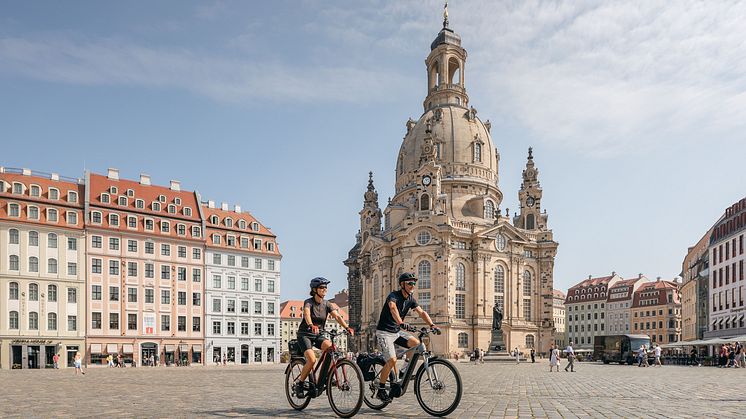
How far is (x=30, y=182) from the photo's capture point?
212 ft

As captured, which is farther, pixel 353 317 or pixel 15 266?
pixel 353 317

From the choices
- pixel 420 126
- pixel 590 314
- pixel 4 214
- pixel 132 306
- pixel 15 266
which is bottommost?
pixel 590 314

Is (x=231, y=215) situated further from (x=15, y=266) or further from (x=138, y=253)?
(x=15, y=266)

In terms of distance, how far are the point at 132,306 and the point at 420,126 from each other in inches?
2136

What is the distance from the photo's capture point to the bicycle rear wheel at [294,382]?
13148 mm

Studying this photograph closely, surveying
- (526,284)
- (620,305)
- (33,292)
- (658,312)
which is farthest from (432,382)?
(620,305)

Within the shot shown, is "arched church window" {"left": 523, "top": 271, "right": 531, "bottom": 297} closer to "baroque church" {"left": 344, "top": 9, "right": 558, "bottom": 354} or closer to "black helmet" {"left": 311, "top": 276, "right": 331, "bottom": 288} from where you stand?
"baroque church" {"left": 344, "top": 9, "right": 558, "bottom": 354}

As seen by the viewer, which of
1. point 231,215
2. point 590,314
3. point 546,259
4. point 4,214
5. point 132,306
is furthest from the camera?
point 590,314

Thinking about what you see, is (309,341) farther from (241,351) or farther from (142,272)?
(241,351)

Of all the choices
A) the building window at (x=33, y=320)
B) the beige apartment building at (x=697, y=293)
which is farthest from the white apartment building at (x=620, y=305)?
the building window at (x=33, y=320)

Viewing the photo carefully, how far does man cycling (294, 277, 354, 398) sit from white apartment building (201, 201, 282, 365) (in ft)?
208

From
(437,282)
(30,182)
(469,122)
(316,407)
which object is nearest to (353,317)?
(437,282)

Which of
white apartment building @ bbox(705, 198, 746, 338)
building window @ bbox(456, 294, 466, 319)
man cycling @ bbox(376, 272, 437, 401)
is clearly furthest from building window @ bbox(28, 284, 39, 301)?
white apartment building @ bbox(705, 198, 746, 338)

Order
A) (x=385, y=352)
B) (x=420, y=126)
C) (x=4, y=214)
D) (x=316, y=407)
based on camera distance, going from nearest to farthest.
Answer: (x=385, y=352)
(x=316, y=407)
(x=4, y=214)
(x=420, y=126)
